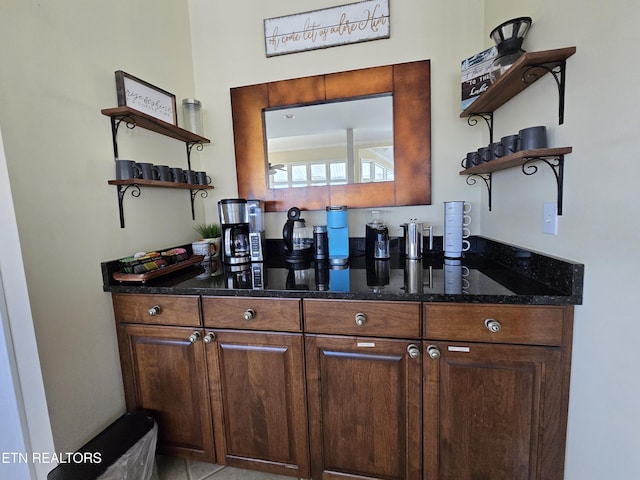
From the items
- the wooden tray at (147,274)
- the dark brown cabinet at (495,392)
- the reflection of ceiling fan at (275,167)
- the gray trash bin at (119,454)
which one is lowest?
the gray trash bin at (119,454)

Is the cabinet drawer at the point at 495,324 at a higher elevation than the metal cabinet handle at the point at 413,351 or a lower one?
higher

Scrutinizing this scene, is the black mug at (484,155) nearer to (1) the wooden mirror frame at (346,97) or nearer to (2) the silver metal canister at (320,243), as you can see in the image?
(1) the wooden mirror frame at (346,97)

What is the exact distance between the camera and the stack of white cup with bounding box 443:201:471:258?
1.52 m

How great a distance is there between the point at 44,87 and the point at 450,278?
1.75m

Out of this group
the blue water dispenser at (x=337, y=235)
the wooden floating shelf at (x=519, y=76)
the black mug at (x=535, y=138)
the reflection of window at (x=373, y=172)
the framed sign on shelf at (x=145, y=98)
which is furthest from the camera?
the reflection of window at (x=373, y=172)

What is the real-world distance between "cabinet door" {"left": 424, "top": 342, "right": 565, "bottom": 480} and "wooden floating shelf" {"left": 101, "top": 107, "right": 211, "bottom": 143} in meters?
1.60

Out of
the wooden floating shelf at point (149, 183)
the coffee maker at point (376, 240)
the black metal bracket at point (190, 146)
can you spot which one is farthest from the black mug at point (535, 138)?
the black metal bracket at point (190, 146)

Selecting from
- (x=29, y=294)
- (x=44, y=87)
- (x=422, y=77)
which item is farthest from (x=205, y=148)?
(x=422, y=77)

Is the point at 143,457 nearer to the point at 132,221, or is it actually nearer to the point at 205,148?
the point at 132,221

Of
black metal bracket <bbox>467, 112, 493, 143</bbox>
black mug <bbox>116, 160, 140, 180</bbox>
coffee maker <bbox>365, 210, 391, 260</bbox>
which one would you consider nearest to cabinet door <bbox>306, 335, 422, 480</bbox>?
coffee maker <bbox>365, 210, 391, 260</bbox>

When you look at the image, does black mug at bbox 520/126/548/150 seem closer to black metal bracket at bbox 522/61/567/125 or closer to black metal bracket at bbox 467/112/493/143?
black metal bracket at bbox 522/61/567/125

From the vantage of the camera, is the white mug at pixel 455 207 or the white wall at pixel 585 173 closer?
the white wall at pixel 585 173

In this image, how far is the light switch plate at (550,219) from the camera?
99 cm

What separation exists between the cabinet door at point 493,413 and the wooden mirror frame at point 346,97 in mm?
959
